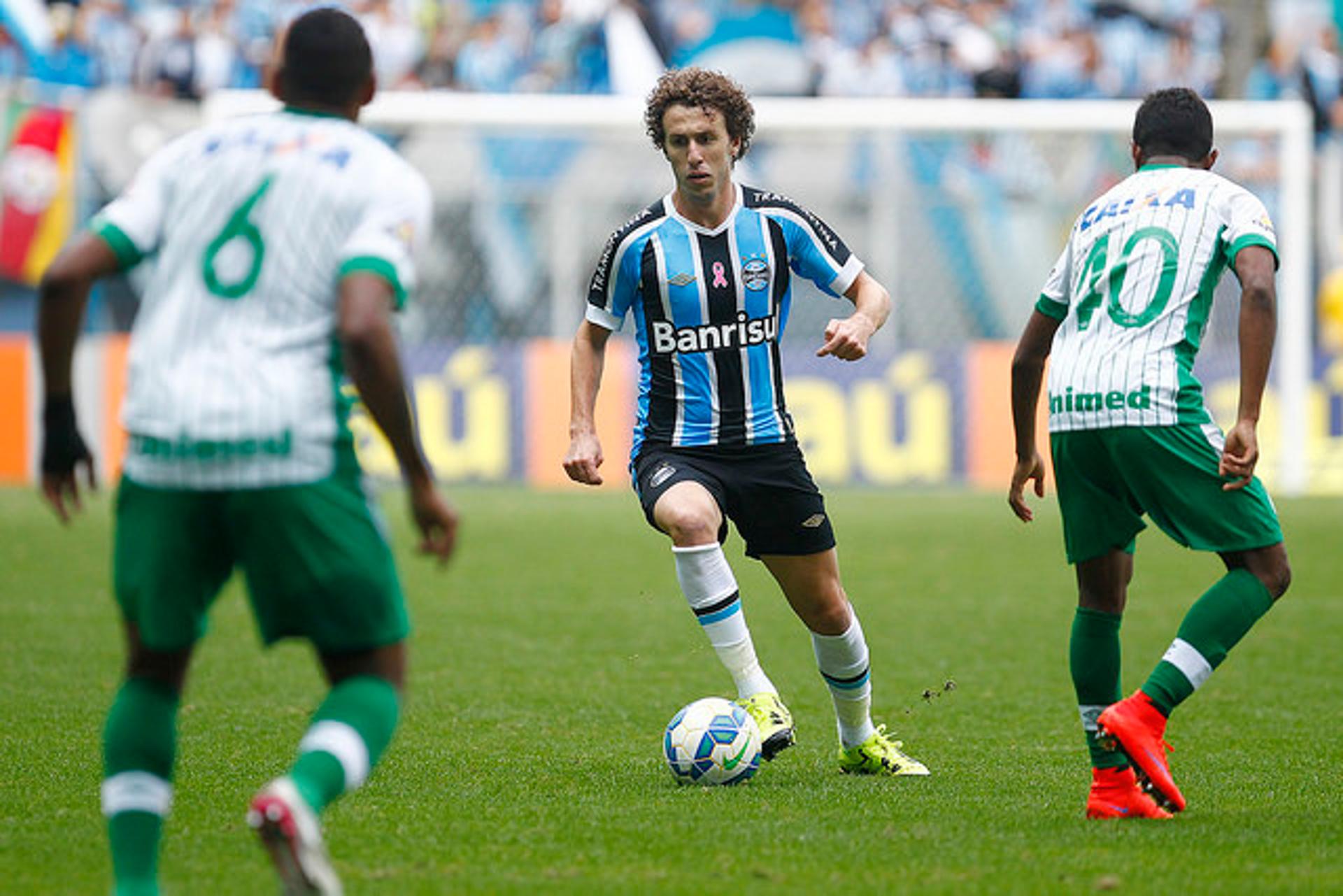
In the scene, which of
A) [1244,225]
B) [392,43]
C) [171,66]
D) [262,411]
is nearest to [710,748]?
[1244,225]

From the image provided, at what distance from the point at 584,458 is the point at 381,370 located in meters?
2.74

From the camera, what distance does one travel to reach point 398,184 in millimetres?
4578

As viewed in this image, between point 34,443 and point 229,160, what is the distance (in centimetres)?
1683

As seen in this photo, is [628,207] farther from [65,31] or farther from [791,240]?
[791,240]

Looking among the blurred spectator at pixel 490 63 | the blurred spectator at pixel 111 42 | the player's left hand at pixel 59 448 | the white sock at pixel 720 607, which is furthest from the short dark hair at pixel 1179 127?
the blurred spectator at pixel 490 63

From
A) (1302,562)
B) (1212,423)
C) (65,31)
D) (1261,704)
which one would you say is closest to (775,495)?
(1212,423)

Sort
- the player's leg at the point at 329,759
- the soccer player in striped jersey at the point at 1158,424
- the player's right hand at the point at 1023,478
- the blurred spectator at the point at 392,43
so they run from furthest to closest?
the blurred spectator at the point at 392,43
the player's right hand at the point at 1023,478
the soccer player in striped jersey at the point at 1158,424
the player's leg at the point at 329,759

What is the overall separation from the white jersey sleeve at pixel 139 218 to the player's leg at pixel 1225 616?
10.1 ft

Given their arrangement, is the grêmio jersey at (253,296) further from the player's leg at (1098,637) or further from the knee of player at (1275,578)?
the knee of player at (1275,578)

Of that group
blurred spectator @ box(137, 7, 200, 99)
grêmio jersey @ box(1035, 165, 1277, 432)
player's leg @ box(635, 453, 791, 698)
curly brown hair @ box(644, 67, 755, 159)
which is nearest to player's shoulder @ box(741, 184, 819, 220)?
curly brown hair @ box(644, 67, 755, 159)

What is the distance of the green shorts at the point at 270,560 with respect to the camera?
4488 mm

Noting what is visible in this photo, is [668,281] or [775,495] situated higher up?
[668,281]

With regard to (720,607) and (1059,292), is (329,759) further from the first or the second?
(1059,292)

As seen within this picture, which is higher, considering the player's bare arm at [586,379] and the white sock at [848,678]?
the player's bare arm at [586,379]
